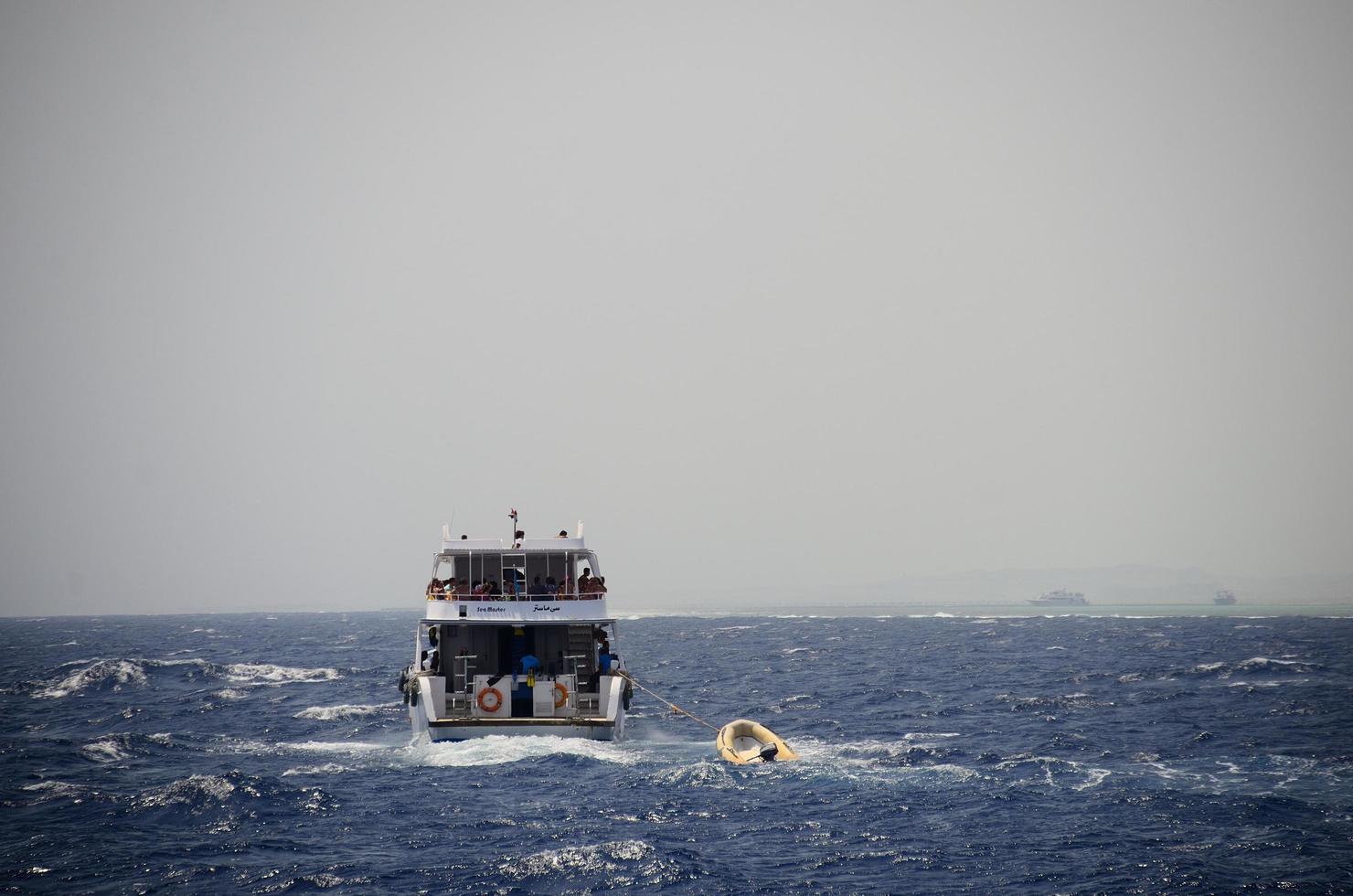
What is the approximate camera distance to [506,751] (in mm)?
32125

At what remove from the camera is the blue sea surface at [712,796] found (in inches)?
803

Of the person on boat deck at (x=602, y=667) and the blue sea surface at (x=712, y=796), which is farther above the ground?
the person on boat deck at (x=602, y=667)

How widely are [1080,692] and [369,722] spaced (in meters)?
32.8

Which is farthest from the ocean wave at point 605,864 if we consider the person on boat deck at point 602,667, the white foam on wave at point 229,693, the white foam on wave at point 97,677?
the white foam on wave at point 97,677

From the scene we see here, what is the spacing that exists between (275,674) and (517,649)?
37393 mm

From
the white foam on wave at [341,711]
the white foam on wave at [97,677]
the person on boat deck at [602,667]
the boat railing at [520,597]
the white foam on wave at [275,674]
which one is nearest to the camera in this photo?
the boat railing at [520,597]


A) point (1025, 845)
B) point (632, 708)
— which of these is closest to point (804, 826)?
point (1025, 845)

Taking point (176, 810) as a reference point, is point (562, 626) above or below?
above

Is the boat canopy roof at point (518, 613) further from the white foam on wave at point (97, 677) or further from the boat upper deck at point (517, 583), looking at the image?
the white foam on wave at point (97, 677)

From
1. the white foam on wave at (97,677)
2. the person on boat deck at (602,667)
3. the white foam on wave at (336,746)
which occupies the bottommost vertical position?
the white foam on wave at (97,677)

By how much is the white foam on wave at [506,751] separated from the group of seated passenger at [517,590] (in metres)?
4.52

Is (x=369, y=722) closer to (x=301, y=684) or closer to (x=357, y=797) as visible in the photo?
(x=357, y=797)

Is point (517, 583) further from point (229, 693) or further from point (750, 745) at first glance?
point (229, 693)

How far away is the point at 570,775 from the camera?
96.4 feet
